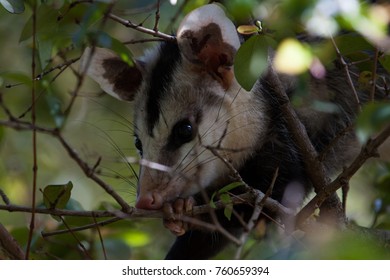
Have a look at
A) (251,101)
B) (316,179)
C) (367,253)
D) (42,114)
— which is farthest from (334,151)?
Result: (367,253)

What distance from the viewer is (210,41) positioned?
2.71 m

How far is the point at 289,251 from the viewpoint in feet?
6.77

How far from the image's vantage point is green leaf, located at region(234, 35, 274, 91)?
6.36 ft

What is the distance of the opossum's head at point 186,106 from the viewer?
104 inches

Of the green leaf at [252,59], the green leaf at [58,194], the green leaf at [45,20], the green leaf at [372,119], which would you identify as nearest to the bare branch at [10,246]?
the green leaf at [58,194]

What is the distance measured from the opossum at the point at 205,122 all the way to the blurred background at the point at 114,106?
0.12m

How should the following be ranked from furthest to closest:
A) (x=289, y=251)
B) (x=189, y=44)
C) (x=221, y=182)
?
(x=221, y=182), (x=189, y=44), (x=289, y=251)

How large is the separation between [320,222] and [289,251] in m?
0.47

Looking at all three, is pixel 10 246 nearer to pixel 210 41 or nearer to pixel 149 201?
pixel 149 201

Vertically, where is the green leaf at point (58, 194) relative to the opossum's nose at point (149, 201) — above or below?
above

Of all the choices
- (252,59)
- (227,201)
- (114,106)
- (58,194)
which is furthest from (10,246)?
(114,106)

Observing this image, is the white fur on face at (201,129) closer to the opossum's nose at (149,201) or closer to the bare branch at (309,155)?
the opossum's nose at (149,201)

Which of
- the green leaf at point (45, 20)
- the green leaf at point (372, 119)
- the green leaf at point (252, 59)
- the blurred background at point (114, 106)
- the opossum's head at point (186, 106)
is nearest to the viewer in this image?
the green leaf at point (372, 119)
